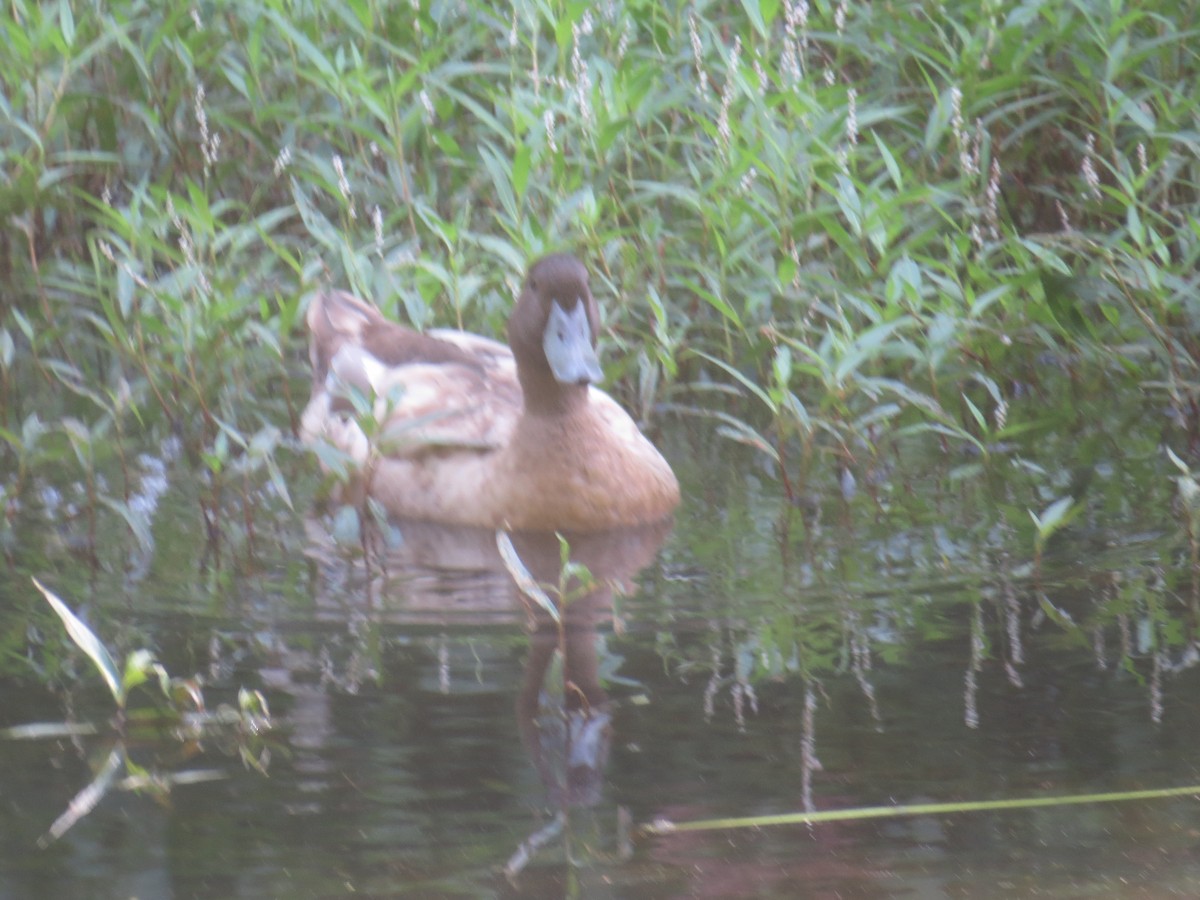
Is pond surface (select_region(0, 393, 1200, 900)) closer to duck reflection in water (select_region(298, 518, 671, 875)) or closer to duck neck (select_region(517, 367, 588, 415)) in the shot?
duck reflection in water (select_region(298, 518, 671, 875))

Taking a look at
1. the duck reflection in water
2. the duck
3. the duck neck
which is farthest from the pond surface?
the duck neck

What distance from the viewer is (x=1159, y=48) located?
6773 millimetres

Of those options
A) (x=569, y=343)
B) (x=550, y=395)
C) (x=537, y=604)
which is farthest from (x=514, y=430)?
(x=537, y=604)

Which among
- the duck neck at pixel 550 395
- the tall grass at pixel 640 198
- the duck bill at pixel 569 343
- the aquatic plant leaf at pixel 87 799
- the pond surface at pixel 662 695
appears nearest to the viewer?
the pond surface at pixel 662 695

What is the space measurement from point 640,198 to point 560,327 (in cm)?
86

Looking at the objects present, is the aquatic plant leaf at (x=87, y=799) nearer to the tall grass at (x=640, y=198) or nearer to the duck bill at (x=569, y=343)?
the tall grass at (x=640, y=198)

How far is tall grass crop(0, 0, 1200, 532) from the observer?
584 centimetres

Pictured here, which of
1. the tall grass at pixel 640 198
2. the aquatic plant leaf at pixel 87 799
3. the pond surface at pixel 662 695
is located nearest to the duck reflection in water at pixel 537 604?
the pond surface at pixel 662 695

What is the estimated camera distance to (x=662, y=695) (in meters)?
3.91

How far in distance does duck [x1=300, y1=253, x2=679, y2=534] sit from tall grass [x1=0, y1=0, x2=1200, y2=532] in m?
0.24

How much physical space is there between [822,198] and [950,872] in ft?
12.9

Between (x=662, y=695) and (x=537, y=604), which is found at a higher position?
(x=537, y=604)

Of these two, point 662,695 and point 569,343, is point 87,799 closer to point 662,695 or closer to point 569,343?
point 662,695

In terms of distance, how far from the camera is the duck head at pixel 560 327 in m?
5.45
